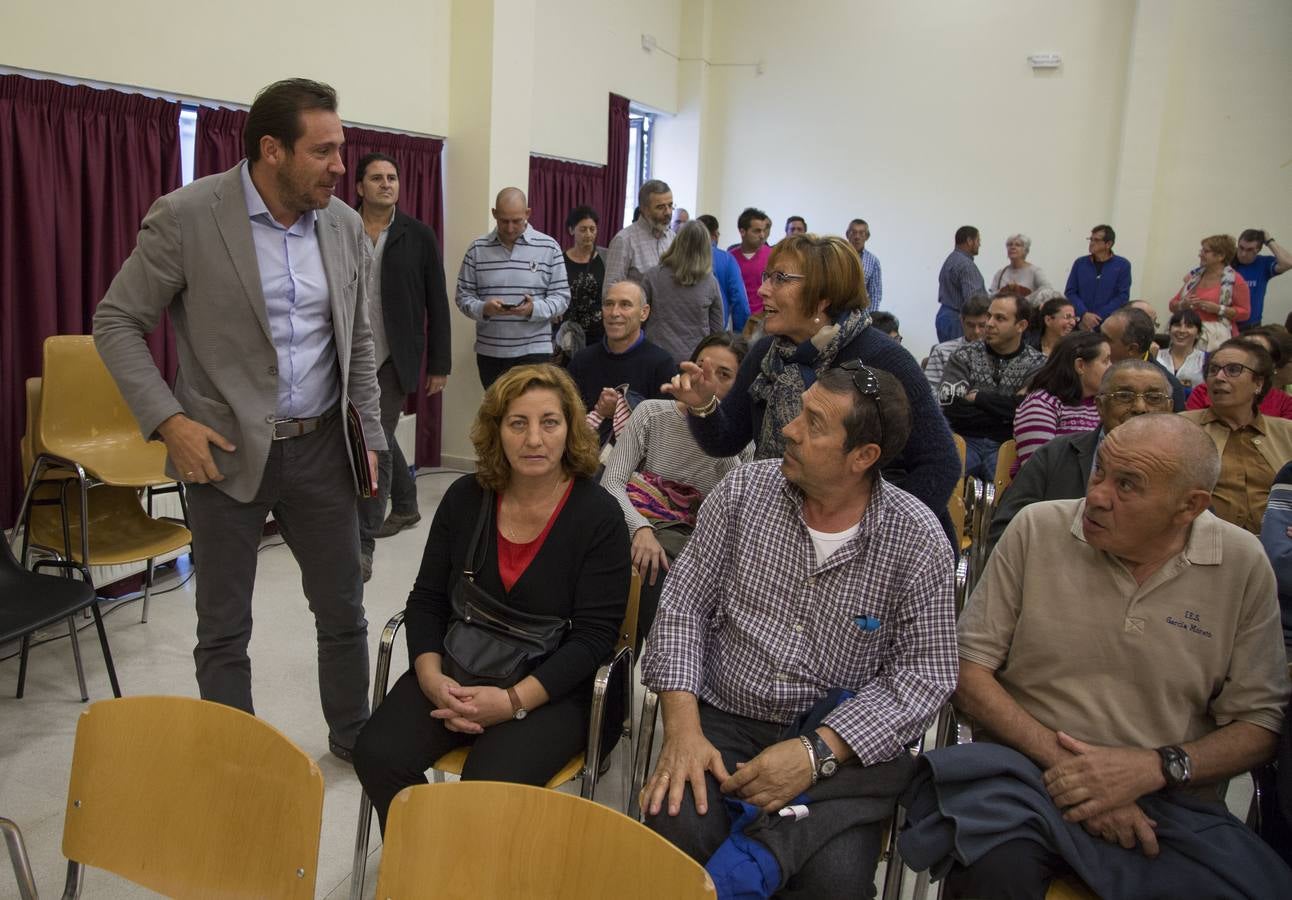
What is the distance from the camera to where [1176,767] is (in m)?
1.71

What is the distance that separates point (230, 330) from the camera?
214cm

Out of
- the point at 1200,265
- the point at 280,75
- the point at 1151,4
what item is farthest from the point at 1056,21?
the point at 280,75

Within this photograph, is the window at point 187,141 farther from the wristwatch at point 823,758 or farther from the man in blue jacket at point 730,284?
the wristwatch at point 823,758

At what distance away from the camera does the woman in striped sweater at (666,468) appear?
2.94m

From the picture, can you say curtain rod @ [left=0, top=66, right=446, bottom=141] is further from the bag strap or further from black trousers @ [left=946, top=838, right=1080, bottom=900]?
black trousers @ [left=946, top=838, right=1080, bottom=900]

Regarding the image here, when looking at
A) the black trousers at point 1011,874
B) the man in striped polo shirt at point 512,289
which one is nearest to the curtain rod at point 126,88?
the man in striped polo shirt at point 512,289

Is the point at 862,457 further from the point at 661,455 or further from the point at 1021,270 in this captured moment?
the point at 1021,270

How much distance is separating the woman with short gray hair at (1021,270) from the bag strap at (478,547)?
25.0 feet

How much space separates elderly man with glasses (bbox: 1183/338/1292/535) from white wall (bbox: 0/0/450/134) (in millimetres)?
4101

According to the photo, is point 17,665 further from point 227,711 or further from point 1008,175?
point 1008,175

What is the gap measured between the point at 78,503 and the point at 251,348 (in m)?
1.86

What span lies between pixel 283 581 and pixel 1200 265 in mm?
7784

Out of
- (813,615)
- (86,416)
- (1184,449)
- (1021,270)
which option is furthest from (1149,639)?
(1021,270)

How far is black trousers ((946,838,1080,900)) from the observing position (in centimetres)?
161
